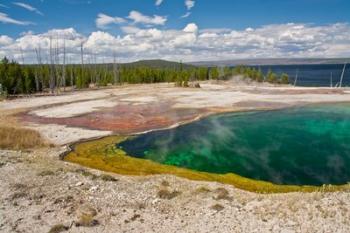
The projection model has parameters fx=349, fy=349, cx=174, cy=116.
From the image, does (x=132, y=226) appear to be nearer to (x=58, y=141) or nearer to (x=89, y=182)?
(x=89, y=182)

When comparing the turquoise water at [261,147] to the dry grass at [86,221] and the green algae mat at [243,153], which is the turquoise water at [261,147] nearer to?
the green algae mat at [243,153]

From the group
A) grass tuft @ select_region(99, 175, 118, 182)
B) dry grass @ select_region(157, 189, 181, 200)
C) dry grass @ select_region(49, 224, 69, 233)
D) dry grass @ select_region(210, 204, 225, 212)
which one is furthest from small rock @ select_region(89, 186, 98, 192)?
dry grass @ select_region(210, 204, 225, 212)

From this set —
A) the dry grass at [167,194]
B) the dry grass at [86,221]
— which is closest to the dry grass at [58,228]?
the dry grass at [86,221]

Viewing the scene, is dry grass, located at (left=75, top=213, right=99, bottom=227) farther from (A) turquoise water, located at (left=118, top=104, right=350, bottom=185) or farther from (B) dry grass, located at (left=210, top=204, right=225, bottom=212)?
(A) turquoise water, located at (left=118, top=104, right=350, bottom=185)

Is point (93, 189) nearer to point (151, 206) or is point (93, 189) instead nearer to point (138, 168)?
point (151, 206)

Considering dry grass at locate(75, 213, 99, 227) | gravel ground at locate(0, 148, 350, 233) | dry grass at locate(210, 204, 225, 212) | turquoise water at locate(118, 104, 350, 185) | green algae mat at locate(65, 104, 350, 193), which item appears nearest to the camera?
gravel ground at locate(0, 148, 350, 233)

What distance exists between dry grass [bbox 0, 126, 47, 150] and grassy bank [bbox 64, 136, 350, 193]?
387 centimetres

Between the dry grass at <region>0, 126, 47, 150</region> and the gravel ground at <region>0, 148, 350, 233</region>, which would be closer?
the gravel ground at <region>0, 148, 350, 233</region>

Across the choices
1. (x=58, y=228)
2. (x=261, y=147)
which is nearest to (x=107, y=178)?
(x=58, y=228)

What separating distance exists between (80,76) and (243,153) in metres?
82.8

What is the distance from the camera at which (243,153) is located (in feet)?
105

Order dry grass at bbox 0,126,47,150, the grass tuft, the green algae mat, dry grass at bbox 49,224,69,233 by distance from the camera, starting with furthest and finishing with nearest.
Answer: dry grass at bbox 0,126,47,150
the green algae mat
the grass tuft
dry grass at bbox 49,224,69,233

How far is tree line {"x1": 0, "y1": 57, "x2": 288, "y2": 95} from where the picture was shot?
268ft

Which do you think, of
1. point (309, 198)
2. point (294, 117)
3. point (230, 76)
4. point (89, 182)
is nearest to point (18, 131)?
point (89, 182)
